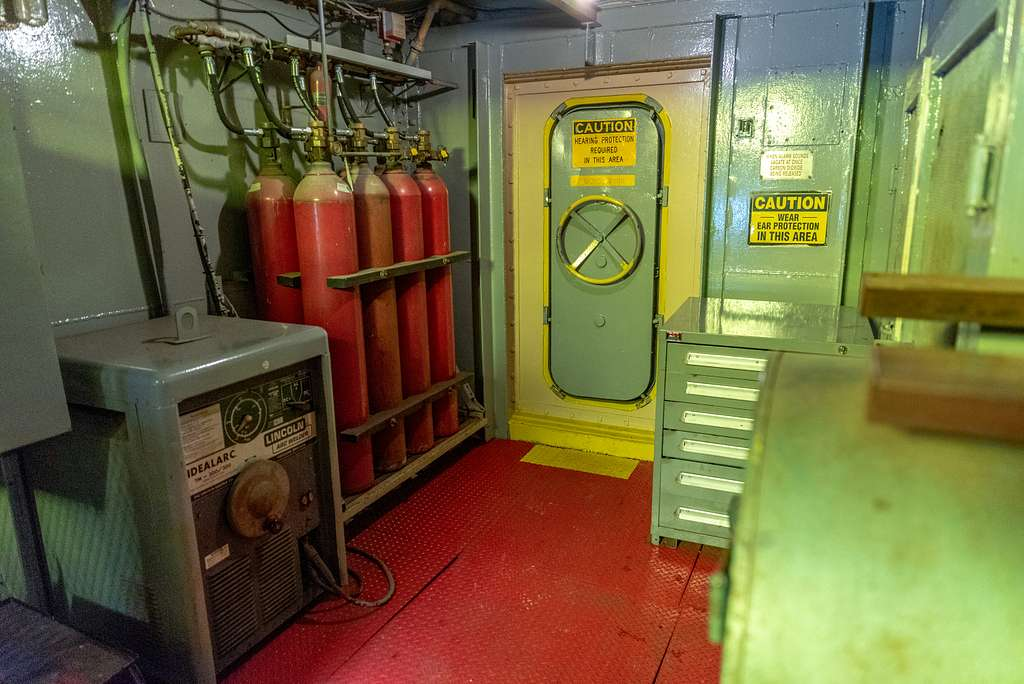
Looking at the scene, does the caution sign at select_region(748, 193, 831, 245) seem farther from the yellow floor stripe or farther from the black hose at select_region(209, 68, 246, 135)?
the black hose at select_region(209, 68, 246, 135)

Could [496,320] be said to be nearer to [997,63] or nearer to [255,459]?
[255,459]

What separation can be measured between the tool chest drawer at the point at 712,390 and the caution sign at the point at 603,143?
141cm

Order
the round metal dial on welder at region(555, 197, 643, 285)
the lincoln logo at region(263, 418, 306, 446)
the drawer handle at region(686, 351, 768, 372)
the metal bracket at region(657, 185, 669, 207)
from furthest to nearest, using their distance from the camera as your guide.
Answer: the round metal dial on welder at region(555, 197, 643, 285), the metal bracket at region(657, 185, 669, 207), the drawer handle at region(686, 351, 768, 372), the lincoln logo at region(263, 418, 306, 446)

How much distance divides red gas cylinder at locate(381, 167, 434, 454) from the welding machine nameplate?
93 centimetres

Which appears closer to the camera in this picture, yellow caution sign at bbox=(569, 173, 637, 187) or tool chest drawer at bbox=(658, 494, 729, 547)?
tool chest drawer at bbox=(658, 494, 729, 547)

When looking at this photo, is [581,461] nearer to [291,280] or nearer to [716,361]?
[716,361]

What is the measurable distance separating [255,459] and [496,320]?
2034 mm

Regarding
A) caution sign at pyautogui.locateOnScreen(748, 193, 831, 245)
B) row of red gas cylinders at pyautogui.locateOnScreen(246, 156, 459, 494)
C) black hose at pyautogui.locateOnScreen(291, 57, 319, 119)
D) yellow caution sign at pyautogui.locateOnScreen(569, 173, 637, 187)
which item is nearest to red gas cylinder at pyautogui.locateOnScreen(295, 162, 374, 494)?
row of red gas cylinders at pyautogui.locateOnScreen(246, 156, 459, 494)

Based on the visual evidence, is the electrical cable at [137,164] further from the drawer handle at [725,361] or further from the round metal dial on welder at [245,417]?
the drawer handle at [725,361]

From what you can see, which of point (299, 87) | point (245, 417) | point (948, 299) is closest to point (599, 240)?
point (299, 87)

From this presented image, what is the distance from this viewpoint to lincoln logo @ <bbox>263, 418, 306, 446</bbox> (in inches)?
85.4

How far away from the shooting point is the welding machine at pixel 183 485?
1.84m

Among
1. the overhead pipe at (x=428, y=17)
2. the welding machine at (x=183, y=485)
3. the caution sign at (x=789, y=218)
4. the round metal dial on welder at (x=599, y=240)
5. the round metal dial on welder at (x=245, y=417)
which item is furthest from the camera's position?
the round metal dial on welder at (x=599, y=240)

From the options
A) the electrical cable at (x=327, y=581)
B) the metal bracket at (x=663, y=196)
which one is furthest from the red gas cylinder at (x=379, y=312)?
the metal bracket at (x=663, y=196)
